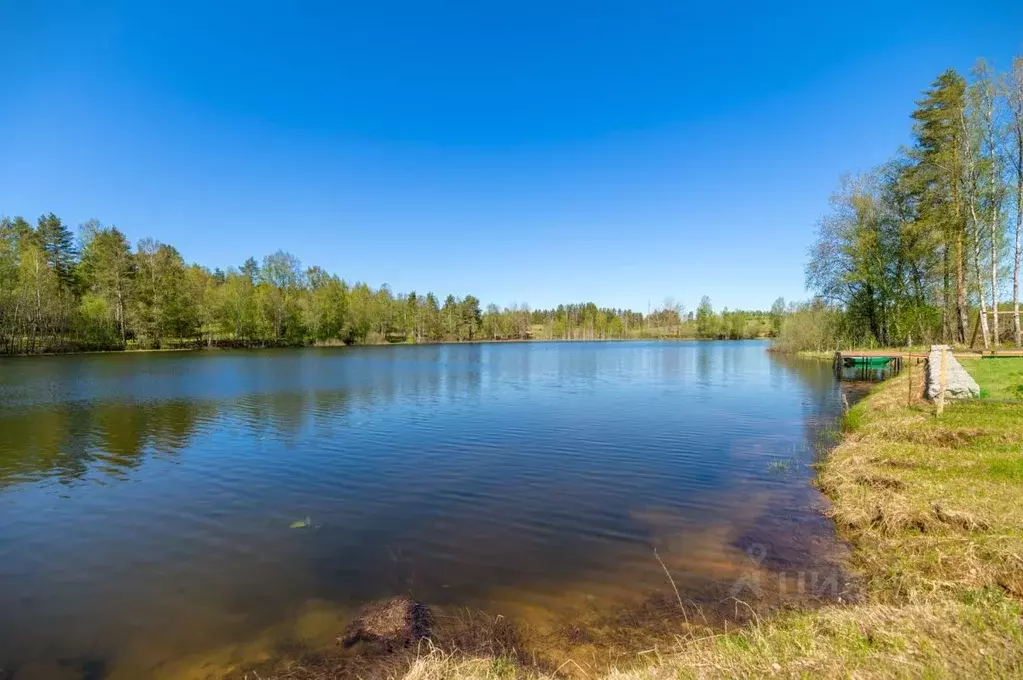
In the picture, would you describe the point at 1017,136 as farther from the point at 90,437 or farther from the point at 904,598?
the point at 90,437

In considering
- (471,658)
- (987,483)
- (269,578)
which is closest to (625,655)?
(471,658)

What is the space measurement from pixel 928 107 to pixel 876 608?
43.2m

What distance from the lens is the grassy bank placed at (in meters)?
4.25

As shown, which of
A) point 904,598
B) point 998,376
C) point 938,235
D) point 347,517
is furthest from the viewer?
point 938,235

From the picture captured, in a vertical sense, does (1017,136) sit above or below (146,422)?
above

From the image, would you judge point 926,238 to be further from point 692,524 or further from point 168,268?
point 168,268

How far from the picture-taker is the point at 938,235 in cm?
3203

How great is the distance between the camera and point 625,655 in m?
6.08

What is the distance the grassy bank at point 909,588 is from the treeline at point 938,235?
23.5 metres

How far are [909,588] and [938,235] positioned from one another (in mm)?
35908

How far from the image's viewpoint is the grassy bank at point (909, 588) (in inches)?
167

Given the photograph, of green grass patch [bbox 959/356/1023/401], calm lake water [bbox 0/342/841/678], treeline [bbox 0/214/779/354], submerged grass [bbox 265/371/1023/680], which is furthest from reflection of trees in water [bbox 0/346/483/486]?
treeline [bbox 0/214/779/354]

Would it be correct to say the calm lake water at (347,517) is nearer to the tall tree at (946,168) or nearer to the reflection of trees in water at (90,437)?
the reflection of trees in water at (90,437)

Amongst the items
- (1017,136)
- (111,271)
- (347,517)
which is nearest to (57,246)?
(111,271)
